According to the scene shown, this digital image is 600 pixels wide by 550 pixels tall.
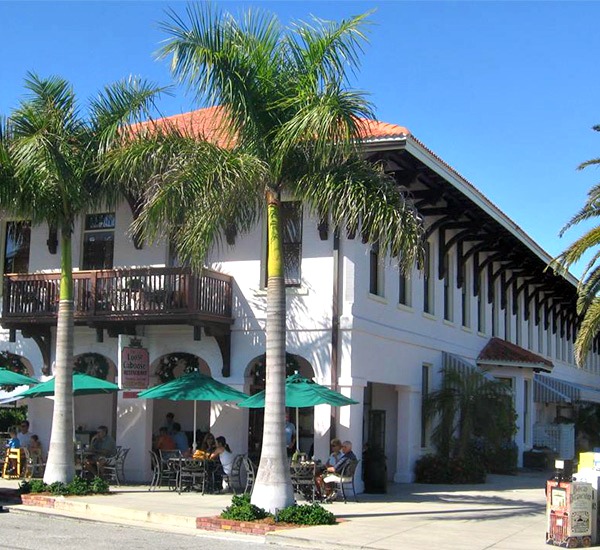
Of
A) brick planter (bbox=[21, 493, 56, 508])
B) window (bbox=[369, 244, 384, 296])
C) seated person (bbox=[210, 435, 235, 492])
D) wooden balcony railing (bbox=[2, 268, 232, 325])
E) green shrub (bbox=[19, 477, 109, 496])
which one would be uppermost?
window (bbox=[369, 244, 384, 296])

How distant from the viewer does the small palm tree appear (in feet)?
80.5

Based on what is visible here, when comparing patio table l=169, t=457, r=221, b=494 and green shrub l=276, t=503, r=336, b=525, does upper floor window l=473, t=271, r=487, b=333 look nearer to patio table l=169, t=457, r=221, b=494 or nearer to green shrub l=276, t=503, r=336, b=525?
patio table l=169, t=457, r=221, b=494

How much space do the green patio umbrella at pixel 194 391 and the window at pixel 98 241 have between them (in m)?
4.94

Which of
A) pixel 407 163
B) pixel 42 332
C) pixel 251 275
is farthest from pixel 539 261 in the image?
pixel 42 332

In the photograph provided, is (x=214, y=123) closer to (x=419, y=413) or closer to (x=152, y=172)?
(x=152, y=172)

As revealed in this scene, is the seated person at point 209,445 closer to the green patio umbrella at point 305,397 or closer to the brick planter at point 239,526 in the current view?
the green patio umbrella at point 305,397

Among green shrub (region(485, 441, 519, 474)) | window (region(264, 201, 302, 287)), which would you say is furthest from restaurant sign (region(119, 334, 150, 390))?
green shrub (region(485, 441, 519, 474))

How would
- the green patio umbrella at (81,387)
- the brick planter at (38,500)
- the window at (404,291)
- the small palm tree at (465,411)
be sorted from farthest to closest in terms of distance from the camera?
the small palm tree at (465,411) → the window at (404,291) → the green patio umbrella at (81,387) → the brick planter at (38,500)

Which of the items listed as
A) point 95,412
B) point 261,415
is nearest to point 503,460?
point 261,415

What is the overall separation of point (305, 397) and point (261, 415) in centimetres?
401

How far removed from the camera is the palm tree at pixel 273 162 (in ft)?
49.5

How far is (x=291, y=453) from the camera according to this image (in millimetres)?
21031

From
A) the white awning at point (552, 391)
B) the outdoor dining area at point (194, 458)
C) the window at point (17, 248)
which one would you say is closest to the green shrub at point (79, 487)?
the outdoor dining area at point (194, 458)

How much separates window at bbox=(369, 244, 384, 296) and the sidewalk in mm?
4732
